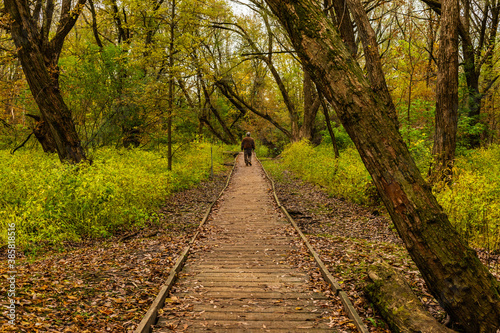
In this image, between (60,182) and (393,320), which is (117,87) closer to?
(60,182)

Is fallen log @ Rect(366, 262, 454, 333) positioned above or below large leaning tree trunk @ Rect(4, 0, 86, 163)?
below

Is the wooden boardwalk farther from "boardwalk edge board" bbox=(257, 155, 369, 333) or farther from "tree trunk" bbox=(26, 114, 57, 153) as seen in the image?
"tree trunk" bbox=(26, 114, 57, 153)

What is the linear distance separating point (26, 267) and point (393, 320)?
5.64m

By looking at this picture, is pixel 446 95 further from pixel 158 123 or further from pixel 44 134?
pixel 44 134

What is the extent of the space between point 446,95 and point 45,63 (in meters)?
12.4

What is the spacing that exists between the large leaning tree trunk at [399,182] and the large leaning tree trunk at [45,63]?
948 centimetres

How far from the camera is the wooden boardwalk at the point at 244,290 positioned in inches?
167

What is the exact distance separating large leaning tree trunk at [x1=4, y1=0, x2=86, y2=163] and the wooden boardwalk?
5835 mm

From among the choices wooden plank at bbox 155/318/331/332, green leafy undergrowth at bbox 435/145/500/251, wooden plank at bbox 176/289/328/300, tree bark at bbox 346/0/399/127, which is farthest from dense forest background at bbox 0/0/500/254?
wooden plank at bbox 155/318/331/332

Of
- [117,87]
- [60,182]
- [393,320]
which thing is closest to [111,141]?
[117,87]

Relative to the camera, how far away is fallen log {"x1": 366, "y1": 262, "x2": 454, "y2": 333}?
3.64 meters

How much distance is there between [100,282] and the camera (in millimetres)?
5129

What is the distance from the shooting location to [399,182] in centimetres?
328

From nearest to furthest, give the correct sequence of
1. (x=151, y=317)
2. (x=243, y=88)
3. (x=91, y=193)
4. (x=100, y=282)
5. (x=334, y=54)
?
(x=334, y=54) < (x=151, y=317) < (x=100, y=282) < (x=91, y=193) < (x=243, y=88)
